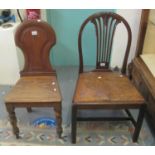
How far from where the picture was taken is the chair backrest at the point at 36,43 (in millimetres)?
1550

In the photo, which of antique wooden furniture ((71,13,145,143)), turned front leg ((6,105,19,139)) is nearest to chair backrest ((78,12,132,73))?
antique wooden furniture ((71,13,145,143))

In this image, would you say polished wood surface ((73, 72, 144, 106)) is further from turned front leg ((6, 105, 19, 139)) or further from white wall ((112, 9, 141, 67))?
white wall ((112, 9, 141, 67))

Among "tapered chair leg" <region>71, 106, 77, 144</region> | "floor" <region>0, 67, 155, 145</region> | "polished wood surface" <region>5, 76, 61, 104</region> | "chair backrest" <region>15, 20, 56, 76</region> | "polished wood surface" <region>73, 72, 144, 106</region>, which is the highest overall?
"chair backrest" <region>15, 20, 56, 76</region>

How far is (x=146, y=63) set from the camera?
6.26ft

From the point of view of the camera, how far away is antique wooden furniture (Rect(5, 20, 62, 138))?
143 cm

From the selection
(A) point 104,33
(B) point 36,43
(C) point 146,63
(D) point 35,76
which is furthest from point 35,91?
(C) point 146,63

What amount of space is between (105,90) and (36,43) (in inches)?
26.1

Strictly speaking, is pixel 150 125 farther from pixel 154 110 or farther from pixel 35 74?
pixel 35 74

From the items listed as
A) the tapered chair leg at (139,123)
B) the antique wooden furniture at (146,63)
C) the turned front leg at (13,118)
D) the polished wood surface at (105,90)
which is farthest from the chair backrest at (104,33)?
the turned front leg at (13,118)

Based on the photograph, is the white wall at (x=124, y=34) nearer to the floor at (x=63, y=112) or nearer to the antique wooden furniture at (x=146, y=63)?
the antique wooden furniture at (x=146, y=63)

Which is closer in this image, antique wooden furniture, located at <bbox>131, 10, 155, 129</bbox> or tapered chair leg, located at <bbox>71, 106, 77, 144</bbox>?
tapered chair leg, located at <bbox>71, 106, 77, 144</bbox>

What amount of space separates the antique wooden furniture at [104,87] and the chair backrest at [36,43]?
10.5 inches

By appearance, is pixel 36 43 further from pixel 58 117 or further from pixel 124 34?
pixel 124 34
